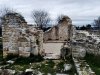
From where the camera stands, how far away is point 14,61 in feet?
64.3

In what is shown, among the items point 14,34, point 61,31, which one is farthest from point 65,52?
point 61,31

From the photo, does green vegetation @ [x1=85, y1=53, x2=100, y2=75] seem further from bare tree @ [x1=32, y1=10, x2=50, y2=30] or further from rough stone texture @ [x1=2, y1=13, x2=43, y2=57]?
bare tree @ [x1=32, y1=10, x2=50, y2=30]

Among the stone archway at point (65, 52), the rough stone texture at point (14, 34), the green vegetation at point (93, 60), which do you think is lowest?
the green vegetation at point (93, 60)

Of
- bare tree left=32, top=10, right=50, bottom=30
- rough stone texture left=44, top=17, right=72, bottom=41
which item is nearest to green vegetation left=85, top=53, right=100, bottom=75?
rough stone texture left=44, top=17, right=72, bottom=41

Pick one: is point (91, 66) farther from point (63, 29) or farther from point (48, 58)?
point (63, 29)

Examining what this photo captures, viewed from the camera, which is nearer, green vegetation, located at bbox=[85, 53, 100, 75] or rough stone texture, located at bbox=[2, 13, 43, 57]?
green vegetation, located at bbox=[85, 53, 100, 75]

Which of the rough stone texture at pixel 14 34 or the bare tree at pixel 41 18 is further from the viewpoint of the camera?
the bare tree at pixel 41 18

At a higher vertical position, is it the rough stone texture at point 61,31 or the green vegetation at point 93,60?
the rough stone texture at point 61,31

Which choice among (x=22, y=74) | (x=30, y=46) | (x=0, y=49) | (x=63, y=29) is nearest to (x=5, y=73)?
(x=22, y=74)

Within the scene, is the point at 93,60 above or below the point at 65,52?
below

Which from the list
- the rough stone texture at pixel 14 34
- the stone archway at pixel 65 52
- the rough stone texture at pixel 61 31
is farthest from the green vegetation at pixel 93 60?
the rough stone texture at pixel 61 31

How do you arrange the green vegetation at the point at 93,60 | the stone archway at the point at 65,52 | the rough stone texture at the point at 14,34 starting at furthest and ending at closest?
1. the rough stone texture at the point at 14,34
2. the stone archway at the point at 65,52
3. the green vegetation at the point at 93,60

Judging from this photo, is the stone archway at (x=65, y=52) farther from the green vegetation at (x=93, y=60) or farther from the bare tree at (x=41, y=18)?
the bare tree at (x=41, y=18)

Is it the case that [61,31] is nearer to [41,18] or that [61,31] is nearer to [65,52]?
[65,52]
